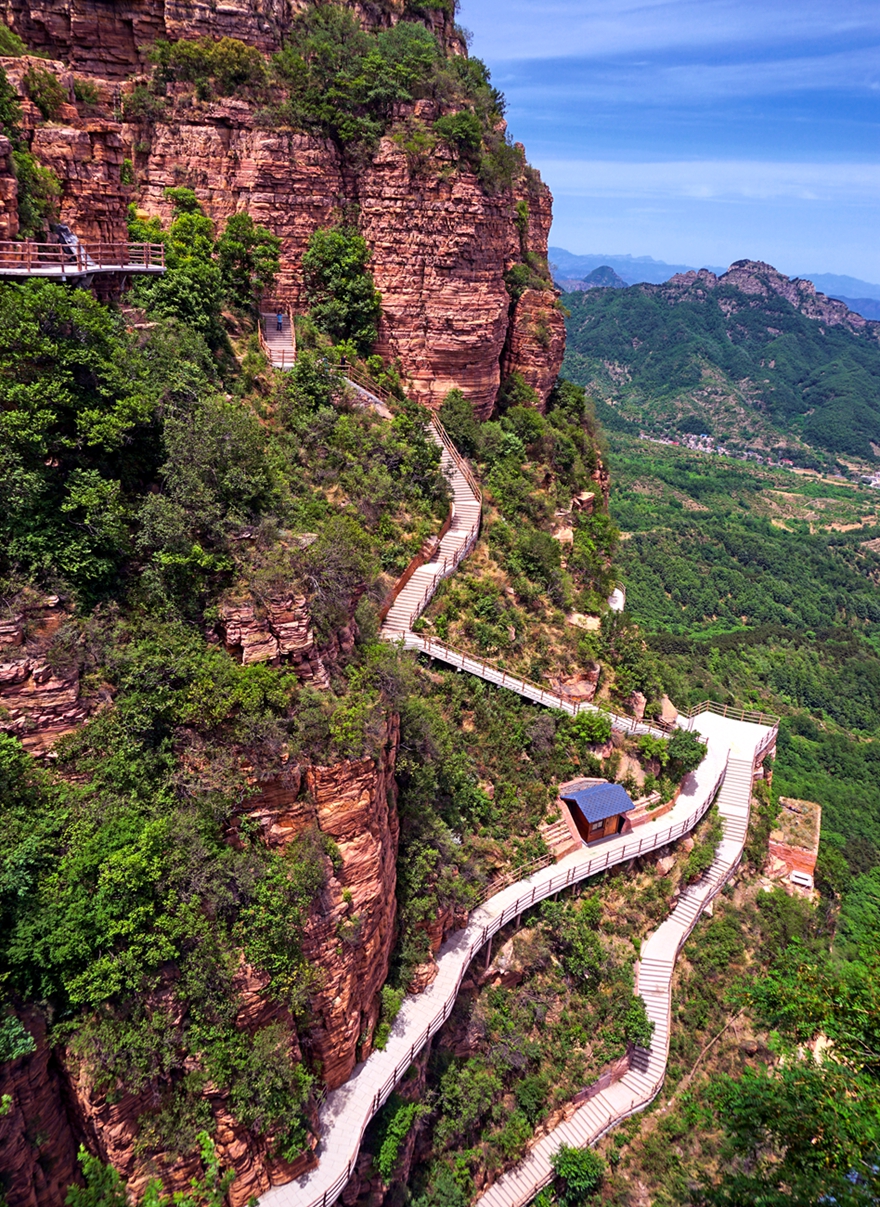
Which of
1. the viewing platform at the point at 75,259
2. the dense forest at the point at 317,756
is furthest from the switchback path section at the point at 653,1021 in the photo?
the viewing platform at the point at 75,259

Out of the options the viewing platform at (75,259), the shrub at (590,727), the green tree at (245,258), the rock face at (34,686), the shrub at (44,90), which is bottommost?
the shrub at (590,727)

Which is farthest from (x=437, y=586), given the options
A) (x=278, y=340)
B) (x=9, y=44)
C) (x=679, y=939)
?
(x=9, y=44)

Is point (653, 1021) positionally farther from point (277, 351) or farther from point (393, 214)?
point (393, 214)

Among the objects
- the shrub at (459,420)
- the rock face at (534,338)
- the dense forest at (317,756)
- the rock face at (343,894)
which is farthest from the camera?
the rock face at (534,338)

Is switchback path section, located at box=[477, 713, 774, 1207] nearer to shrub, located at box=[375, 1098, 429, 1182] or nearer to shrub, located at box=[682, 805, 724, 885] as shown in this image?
shrub, located at box=[682, 805, 724, 885]

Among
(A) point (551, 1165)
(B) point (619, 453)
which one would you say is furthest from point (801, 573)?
(A) point (551, 1165)

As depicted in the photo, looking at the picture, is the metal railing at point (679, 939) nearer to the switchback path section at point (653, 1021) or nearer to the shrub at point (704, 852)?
the switchback path section at point (653, 1021)

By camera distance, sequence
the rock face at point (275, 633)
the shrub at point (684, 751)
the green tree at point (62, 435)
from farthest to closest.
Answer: the shrub at point (684, 751), the rock face at point (275, 633), the green tree at point (62, 435)
